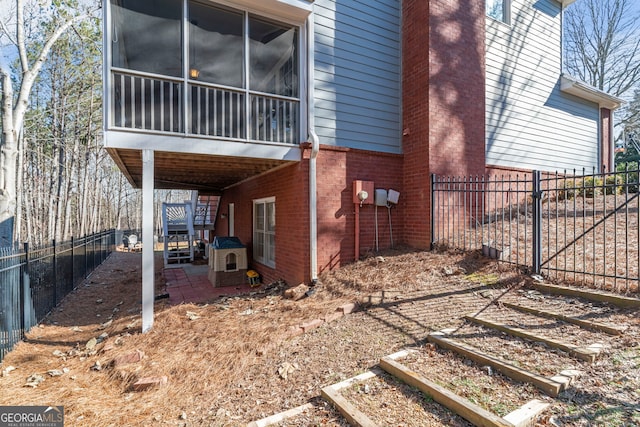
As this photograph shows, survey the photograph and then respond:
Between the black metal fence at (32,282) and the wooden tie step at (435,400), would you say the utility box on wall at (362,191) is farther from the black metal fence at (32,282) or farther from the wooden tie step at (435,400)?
the black metal fence at (32,282)

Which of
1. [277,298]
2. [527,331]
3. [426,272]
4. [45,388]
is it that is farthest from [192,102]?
[527,331]

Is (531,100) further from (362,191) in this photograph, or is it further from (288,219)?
(288,219)

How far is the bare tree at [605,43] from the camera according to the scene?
18.5m

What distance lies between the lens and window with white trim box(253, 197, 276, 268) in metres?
7.87

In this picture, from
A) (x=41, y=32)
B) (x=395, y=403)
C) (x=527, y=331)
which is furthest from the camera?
(x=41, y=32)

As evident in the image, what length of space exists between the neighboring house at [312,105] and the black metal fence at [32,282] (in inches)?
83.7

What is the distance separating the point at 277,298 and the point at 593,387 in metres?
4.71

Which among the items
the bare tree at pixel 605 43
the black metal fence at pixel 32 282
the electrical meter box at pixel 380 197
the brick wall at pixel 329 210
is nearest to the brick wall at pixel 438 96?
the brick wall at pixel 329 210

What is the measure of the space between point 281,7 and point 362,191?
378 centimetres

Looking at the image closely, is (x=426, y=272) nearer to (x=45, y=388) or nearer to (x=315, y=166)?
(x=315, y=166)

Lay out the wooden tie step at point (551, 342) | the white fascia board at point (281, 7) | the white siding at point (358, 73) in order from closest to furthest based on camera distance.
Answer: the wooden tie step at point (551, 342)
the white fascia board at point (281, 7)
the white siding at point (358, 73)

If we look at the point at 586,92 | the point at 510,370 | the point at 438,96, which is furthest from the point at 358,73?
the point at 586,92

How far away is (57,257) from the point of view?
283 inches

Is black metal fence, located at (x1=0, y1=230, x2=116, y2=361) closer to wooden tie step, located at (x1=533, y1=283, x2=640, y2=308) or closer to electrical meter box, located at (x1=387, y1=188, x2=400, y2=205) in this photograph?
electrical meter box, located at (x1=387, y1=188, x2=400, y2=205)
